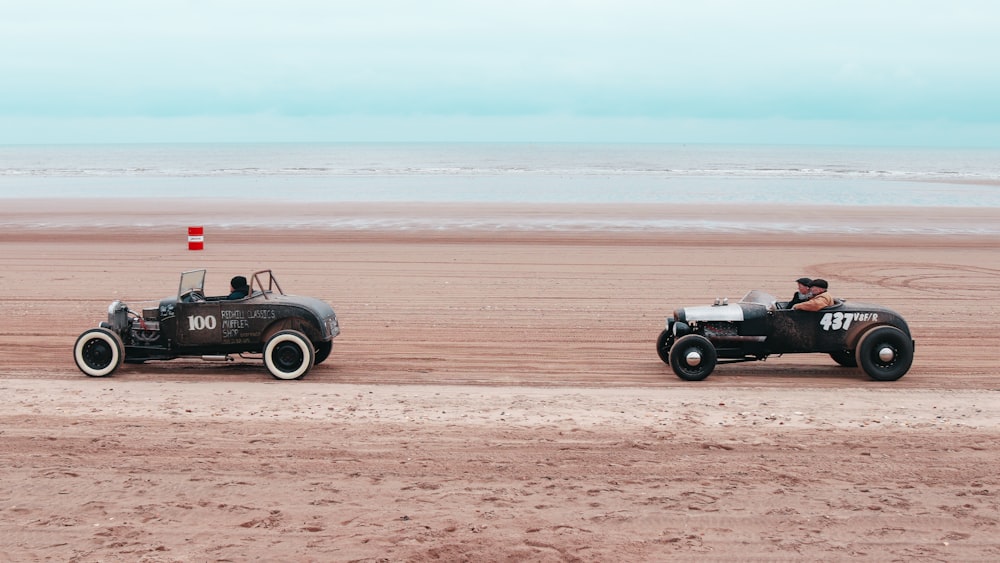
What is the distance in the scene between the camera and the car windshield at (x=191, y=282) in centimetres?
1149

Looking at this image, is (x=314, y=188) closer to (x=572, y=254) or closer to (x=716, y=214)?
(x=716, y=214)

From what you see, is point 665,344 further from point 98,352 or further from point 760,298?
point 98,352

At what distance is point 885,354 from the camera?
37.0 feet

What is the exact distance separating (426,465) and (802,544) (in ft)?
10.3

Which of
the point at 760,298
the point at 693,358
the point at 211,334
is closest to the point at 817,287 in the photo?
the point at 760,298

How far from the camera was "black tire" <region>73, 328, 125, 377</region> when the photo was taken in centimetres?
1119

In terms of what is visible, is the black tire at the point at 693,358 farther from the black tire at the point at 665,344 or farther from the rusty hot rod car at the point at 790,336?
the black tire at the point at 665,344

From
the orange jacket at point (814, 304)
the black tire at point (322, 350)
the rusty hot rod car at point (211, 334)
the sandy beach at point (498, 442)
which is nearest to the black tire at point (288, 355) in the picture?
the rusty hot rod car at point (211, 334)

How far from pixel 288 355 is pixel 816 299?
640cm

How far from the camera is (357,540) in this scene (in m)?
6.52

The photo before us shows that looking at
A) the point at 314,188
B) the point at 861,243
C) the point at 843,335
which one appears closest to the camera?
the point at 843,335

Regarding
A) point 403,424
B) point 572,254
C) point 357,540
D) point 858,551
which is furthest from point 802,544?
point 572,254

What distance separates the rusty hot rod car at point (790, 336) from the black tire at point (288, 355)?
434cm

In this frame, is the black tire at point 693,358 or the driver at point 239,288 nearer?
the black tire at point 693,358
